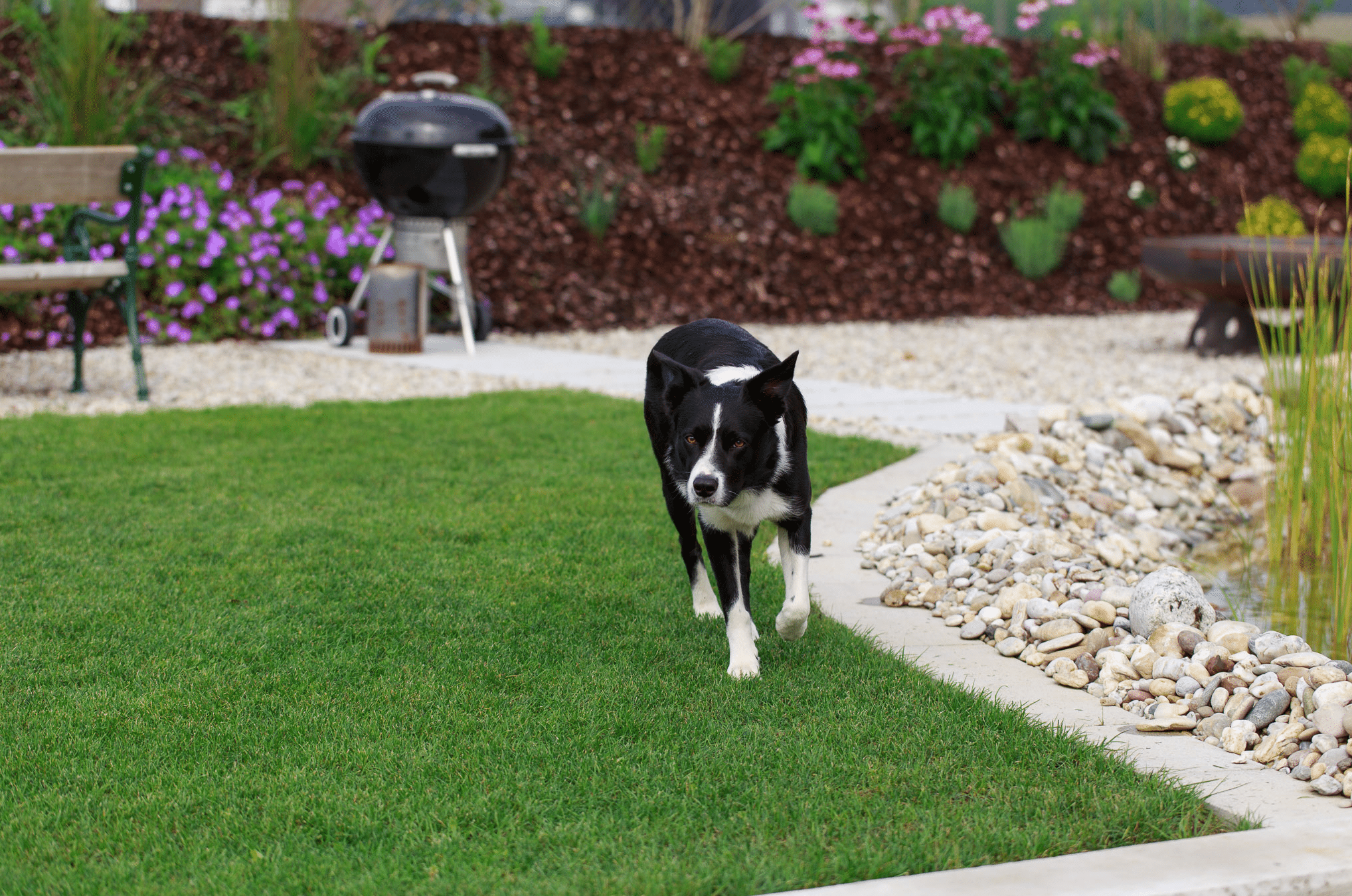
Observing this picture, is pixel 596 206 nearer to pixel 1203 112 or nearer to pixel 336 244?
pixel 336 244

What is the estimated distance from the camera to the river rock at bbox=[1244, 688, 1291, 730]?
3.11 m

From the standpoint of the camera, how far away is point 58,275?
Answer: 7.20 metres

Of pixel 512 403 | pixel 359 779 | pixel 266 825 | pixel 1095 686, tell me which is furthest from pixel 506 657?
pixel 512 403

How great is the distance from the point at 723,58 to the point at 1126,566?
1053 centimetres

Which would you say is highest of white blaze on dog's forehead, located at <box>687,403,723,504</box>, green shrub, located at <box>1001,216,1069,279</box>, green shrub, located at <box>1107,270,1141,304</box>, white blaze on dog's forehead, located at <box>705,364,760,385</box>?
white blaze on dog's forehead, located at <box>705,364,760,385</box>

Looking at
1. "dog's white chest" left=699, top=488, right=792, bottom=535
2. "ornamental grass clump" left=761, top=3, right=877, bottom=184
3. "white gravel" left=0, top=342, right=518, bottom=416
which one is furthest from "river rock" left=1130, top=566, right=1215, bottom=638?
"ornamental grass clump" left=761, top=3, right=877, bottom=184

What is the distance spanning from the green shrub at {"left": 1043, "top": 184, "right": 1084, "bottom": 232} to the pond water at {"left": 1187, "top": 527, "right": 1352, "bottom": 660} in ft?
28.0

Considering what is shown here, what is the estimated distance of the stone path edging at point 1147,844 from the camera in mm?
2312

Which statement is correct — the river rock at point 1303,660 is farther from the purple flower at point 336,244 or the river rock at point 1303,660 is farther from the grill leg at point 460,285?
the purple flower at point 336,244

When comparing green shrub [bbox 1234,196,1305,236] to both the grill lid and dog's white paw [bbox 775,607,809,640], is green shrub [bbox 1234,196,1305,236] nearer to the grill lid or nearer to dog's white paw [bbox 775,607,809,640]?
the grill lid

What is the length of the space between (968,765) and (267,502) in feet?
10.3

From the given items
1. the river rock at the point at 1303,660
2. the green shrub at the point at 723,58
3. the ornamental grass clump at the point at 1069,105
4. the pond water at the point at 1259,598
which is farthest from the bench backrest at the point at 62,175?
the ornamental grass clump at the point at 1069,105

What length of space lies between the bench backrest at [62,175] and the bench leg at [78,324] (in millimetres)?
591

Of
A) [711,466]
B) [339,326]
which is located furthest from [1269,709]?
[339,326]
